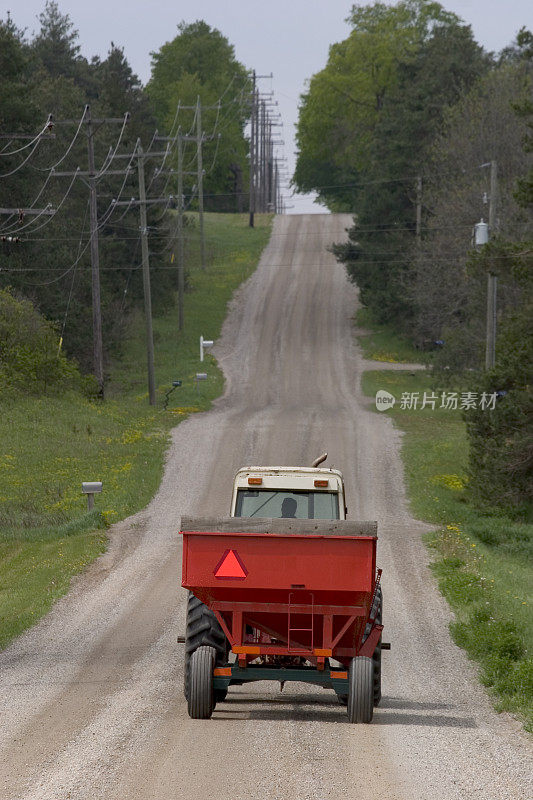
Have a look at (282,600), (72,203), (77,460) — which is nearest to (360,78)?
(72,203)

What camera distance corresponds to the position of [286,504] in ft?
44.3

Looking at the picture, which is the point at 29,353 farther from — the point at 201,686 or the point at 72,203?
the point at 201,686

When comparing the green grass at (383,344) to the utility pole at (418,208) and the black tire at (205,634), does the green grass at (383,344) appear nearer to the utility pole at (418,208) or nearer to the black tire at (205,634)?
the utility pole at (418,208)

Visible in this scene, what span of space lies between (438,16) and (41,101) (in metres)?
55.5

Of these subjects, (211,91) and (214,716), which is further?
(211,91)

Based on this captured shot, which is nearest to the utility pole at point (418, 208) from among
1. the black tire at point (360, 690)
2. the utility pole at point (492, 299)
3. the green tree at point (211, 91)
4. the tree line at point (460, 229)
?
the tree line at point (460, 229)

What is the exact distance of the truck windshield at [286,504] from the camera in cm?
1346

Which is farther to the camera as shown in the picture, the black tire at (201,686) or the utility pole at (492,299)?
the utility pole at (492,299)

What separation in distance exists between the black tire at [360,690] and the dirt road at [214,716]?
17cm

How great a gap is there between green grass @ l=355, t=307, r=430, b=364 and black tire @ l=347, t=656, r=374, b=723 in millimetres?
48605

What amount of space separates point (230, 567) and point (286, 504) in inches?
109

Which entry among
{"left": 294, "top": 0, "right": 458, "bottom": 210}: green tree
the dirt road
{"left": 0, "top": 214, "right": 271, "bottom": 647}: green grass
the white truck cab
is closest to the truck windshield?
the white truck cab

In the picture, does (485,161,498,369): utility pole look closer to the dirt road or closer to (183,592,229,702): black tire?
the dirt road

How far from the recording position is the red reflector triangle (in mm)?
10836
